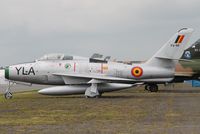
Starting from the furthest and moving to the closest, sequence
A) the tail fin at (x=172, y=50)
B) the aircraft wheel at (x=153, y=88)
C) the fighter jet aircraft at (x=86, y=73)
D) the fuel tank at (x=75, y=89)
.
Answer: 1. the aircraft wheel at (x=153, y=88)
2. the tail fin at (x=172, y=50)
3. the fighter jet aircraft at (x=86, y=73)
4. the fuel tank at (x=75, y=89)

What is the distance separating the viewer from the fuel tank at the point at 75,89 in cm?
2377

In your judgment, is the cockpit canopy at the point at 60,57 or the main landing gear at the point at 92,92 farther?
the cockpit canopy at the point at 60,57

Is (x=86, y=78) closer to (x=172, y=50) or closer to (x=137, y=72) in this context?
(x=137, y=72)

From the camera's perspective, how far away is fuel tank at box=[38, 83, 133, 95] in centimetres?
2377

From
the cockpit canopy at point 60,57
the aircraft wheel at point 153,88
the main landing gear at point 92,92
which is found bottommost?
the main landing gear at point 92,92

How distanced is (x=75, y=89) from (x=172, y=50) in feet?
20.0

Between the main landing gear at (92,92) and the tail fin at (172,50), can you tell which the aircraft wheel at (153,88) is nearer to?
the tail fin at (172,50)

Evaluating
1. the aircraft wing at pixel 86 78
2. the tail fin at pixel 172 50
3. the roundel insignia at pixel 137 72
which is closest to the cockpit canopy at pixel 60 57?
the aircraft wing at pixel 86 78

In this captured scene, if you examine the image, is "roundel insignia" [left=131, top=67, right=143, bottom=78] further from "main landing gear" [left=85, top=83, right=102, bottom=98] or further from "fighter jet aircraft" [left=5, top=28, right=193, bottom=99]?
"main landing gear" [left=85, top=83, right=102, bottom=98]

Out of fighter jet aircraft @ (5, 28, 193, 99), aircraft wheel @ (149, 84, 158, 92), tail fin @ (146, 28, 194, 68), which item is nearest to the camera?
fighter jet aircraft @ (5, 28, 193, 99)

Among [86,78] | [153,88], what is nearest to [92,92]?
[86,78]

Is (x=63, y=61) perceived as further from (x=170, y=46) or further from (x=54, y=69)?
(x=170, y=46)

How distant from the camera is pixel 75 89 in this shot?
79.4 feet

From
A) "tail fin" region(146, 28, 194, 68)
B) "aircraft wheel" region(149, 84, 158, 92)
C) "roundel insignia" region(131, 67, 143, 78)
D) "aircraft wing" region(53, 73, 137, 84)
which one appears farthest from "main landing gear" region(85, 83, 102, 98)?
"aircraft wheel" region(149, 84, 158, 92)
